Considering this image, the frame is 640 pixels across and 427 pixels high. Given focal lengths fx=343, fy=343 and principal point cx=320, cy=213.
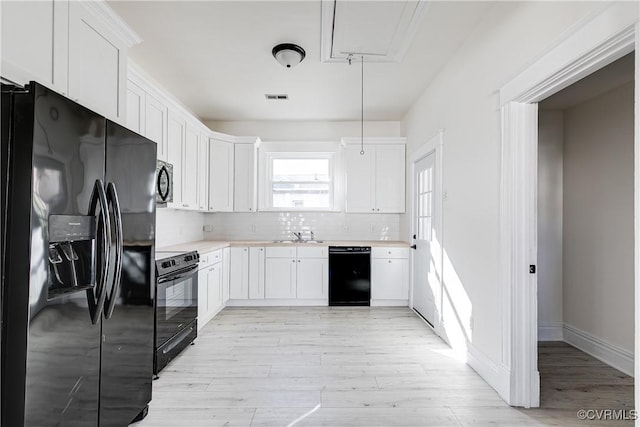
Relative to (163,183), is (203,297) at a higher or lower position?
lower

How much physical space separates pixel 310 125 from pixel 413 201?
199cm

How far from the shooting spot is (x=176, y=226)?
14.0ft

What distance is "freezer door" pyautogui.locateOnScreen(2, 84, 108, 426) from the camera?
1265 mm

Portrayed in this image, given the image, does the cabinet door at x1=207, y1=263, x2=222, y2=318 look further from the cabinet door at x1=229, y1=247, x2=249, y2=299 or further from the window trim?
the window trim

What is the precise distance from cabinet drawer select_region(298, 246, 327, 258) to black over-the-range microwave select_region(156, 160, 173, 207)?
1.90m

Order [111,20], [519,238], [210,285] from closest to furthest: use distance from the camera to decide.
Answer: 1. [111,20]
2. [519,238]
3. [210,285]

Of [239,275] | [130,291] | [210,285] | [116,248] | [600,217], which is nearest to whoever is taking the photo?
[116,248]

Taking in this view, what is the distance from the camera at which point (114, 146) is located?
1.78 meters

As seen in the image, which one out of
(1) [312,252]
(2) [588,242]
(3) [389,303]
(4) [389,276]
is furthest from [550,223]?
(1) [312,252]

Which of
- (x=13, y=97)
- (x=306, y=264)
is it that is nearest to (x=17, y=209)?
(x=13, y=97)

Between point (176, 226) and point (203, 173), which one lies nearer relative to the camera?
point (176, 226)

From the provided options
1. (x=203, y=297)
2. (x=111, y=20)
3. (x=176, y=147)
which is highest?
(x=111, y=20)

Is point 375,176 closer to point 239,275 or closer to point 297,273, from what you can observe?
point 297,273

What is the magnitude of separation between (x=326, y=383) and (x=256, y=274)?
2.39 meters
